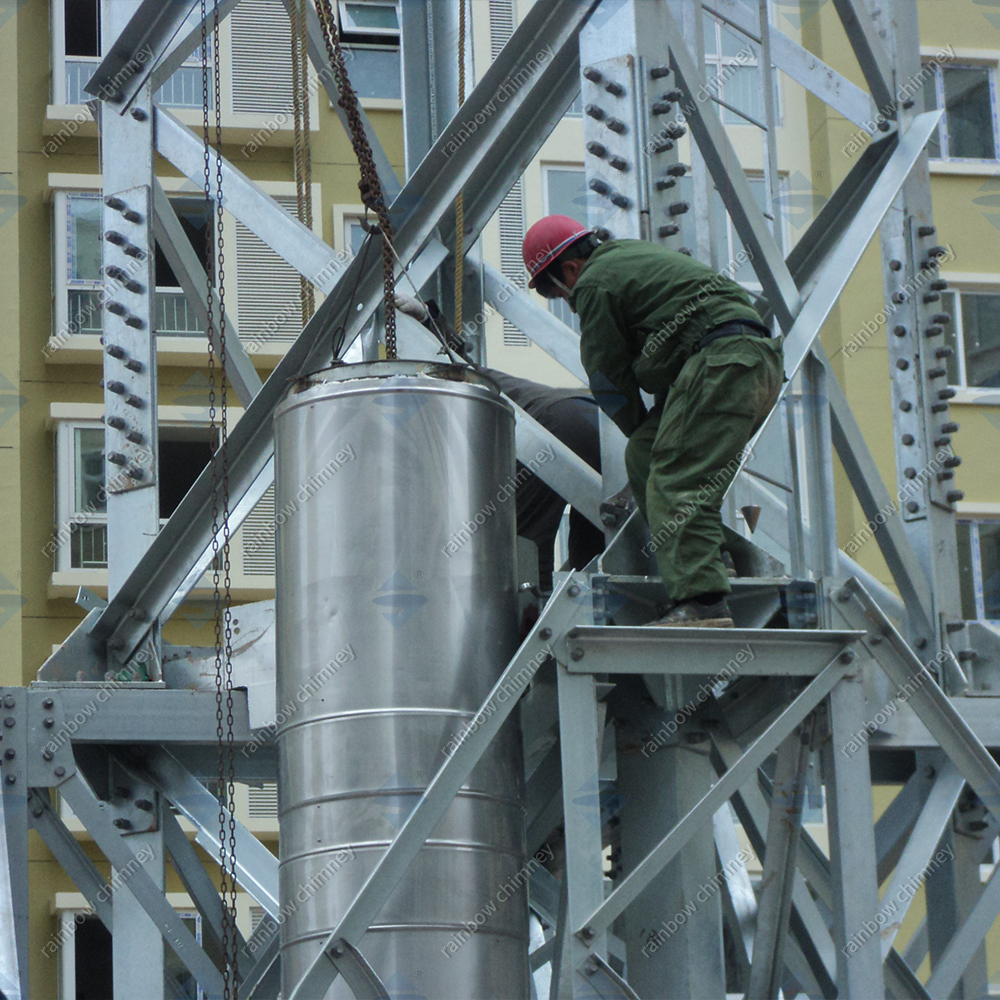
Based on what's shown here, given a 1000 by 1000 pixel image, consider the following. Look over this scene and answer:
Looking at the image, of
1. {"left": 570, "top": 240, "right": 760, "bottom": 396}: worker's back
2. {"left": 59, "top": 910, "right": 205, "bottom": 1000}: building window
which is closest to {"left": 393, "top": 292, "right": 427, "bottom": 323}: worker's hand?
{"left": 570, "top": 240, "right": 760, "bottom": 396}: worker's back

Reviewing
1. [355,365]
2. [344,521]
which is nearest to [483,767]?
[344,521]

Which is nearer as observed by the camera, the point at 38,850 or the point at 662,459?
the point at 662,459

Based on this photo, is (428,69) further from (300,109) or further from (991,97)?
(991,97)

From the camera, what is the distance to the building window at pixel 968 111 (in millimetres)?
35062

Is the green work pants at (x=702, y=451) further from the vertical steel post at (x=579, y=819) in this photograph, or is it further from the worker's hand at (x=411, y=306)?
the worker's hand at (x=411, y=306)

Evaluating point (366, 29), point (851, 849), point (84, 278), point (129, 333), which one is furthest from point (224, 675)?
point (366, 29)

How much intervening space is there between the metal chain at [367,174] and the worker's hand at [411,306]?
4.4 inches

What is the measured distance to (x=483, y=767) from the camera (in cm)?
726

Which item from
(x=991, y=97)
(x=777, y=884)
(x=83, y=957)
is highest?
(x=991, y=97)

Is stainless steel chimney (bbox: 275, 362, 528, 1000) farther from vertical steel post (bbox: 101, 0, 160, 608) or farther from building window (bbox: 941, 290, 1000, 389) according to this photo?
building window (bbox: 941, 290, 1000, 389)

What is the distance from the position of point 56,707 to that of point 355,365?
7.89ft

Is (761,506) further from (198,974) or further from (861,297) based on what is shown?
(861,297)

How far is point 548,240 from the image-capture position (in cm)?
810

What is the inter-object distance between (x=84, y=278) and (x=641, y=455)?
82.5 feet
